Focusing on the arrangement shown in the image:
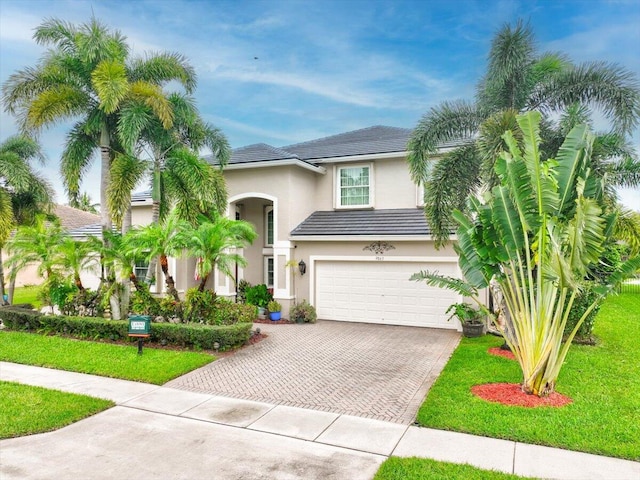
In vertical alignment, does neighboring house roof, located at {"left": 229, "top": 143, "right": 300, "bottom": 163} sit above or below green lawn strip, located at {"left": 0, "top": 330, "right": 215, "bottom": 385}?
above

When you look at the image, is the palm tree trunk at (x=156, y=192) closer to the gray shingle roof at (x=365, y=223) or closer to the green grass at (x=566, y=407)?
the gray shingle roof at (x=365, y=223)

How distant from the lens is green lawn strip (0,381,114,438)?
6516 millimetres

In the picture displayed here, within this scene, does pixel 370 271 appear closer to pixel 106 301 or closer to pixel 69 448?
pixel 106 301

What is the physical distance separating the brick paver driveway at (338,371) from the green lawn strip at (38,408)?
68.5 inches

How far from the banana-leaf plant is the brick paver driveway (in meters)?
2.36

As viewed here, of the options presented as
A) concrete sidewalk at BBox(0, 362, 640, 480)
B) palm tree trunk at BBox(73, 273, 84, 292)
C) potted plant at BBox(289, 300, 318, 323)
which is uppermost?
palm tree trunk at BBox(73, 273, 84, 292)

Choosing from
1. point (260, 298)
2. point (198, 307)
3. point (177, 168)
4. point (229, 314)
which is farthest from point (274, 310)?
point (177, 168)

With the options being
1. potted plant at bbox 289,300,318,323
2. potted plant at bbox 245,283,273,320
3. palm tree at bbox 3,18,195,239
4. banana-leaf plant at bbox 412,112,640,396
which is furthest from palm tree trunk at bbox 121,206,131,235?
banana-leaf plant at bbox 412,112,640,396

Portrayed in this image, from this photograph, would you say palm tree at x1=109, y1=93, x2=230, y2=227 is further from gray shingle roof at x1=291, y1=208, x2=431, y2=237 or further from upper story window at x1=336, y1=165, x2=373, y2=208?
upper story window at x1=336, y1=165, x2=373, y2=208

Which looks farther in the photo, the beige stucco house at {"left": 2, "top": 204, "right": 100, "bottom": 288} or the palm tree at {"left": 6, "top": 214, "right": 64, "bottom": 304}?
the beige stucco house at {"left": 2, "top": 204, "right": 100, "bottom": 288}

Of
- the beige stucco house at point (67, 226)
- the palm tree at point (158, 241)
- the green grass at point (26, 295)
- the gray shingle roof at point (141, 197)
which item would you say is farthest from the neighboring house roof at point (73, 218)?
the palm tree at point (158, 241)

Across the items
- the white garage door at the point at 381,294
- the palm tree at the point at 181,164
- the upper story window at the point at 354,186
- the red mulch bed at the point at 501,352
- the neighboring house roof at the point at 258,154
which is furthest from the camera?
the upper story window at the point at 354,186

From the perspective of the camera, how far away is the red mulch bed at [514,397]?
7332 mm

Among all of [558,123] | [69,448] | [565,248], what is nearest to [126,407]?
[69,448]
